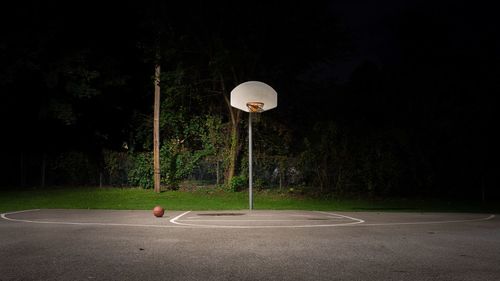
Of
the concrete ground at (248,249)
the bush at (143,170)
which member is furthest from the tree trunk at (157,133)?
the concrete ground at (248,249)

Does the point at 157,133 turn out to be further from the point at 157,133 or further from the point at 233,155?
the point at 233,155

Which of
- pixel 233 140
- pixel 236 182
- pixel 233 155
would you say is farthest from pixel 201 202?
pixel 233 140

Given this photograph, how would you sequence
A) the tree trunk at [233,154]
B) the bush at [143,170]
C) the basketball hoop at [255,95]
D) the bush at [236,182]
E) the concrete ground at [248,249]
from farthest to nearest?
the bush at [143,170]
the tree trunk at [233,154]
the bush at [236,182]
the basketball hoop at [255,95]
the concrete ground at [248,249]

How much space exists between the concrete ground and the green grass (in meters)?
4.20

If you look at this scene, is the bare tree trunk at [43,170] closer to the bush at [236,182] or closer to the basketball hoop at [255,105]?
the bush at [236,182]

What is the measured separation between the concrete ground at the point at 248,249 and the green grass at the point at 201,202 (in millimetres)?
4199

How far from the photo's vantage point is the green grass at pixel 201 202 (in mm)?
16078

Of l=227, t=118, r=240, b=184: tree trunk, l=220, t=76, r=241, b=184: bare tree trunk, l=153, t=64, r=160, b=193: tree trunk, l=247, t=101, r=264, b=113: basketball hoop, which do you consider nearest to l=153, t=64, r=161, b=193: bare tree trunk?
l=153, t=64, r=160, b=193: tree trunk

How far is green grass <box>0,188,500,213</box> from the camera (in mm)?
16078

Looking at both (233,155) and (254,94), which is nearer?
(254,94)

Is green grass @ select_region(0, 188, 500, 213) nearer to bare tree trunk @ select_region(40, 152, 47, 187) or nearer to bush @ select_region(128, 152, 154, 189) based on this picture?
bush @ select_region(128, 152, 154, 189)

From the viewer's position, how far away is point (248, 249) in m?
7.33

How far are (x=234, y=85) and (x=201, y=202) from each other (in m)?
6.45

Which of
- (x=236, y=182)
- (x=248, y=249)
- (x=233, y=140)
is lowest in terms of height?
(x=248, y=249)
